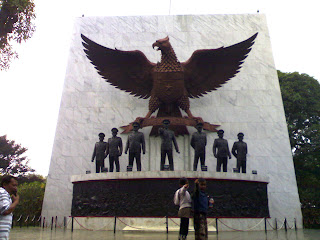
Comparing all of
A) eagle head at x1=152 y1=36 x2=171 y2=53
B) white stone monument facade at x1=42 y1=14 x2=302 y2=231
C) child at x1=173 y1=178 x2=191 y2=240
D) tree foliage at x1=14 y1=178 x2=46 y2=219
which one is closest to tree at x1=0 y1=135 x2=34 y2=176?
tree foliage at x1=14 y1=178 x2=46 y2=219

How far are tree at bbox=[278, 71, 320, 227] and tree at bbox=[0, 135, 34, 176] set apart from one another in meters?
21.3

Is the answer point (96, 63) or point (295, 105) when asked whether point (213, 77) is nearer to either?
point (96, 63)

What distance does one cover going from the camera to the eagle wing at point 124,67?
12656 mm

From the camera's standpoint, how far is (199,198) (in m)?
4.83

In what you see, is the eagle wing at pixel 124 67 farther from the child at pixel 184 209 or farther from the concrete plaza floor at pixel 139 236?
the child at pixel 184 209

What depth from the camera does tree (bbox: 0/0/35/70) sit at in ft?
37.0

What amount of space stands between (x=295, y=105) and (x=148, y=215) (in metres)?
13.7

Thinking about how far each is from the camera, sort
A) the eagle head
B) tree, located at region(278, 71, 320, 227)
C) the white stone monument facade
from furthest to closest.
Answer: tree, located at region(278, 71, 320, 227) < the white stone monument facade < the eagle head

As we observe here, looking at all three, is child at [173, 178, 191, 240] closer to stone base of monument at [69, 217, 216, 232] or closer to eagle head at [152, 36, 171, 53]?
stone base of monument at [69, 217, 216, 232]

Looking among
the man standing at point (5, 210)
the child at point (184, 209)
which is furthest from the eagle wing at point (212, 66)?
the man standing at point (5, 210)

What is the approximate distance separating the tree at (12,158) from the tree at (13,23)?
16864 mm

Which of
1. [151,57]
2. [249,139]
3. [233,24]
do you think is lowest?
[249,139]

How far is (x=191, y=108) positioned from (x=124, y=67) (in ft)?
11.5

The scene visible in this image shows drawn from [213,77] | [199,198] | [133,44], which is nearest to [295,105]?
[213,77]
